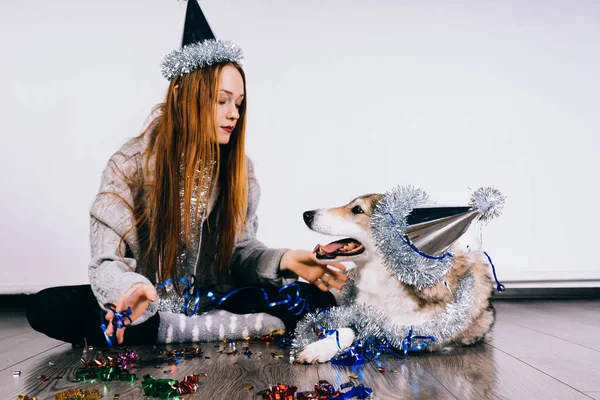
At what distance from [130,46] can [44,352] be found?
151 cm

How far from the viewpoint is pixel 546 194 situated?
104 inches

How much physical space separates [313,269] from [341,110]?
1173 mm

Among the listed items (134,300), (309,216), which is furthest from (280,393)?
(309,216)

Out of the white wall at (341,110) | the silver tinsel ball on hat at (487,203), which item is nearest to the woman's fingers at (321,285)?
the silver tinsel ball on hat at (487,203)

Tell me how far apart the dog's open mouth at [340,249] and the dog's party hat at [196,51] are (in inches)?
23.5

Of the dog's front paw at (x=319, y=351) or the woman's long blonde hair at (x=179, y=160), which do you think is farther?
the woman's long blonde hair at (x=179, y=160)

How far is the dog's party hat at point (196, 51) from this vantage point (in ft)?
5.22

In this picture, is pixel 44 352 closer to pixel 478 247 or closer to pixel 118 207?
pixel 118 207

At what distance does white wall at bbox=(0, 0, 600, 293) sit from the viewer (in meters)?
2.57

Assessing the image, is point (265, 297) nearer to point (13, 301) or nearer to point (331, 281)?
point (331, 281)

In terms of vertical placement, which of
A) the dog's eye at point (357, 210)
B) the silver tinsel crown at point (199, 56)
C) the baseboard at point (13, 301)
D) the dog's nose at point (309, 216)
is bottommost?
the baseboard at point (13, 301)

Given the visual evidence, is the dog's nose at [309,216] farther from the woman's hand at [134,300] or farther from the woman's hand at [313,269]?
the woman's hand at [134,300]

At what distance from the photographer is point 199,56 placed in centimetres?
159

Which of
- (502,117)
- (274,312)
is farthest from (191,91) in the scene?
(502,117)
